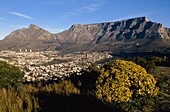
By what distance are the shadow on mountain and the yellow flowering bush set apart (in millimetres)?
512

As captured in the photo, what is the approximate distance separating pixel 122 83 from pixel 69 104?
215 cm

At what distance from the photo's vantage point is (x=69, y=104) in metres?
8.98

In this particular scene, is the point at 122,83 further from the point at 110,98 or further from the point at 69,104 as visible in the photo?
the point at 69,104

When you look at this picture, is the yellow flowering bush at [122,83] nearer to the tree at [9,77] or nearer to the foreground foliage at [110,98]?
the foreground foliage at [110,98]

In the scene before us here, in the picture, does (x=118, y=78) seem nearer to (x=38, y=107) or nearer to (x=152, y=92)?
(x=152, y=92)

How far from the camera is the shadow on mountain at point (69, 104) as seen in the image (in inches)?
340

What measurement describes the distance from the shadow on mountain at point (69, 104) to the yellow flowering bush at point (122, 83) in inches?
20.2

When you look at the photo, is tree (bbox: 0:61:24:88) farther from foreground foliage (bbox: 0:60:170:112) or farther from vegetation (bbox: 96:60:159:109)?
vegetation (bbox: 96:60:159:109)

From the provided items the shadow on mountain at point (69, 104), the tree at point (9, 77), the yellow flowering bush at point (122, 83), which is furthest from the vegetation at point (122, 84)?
the tree at point (9, 77)

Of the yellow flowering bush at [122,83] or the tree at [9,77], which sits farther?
the tree at [9,77]

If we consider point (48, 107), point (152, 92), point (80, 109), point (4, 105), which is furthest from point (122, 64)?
point (4, 105)

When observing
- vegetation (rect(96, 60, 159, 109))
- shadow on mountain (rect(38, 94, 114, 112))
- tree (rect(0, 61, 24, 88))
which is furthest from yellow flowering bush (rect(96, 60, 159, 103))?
tree (rect(0, 61, 24, 88))

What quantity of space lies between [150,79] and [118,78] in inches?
58.0

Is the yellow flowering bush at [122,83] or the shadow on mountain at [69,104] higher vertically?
the yellow flowering bush at [122,83]
